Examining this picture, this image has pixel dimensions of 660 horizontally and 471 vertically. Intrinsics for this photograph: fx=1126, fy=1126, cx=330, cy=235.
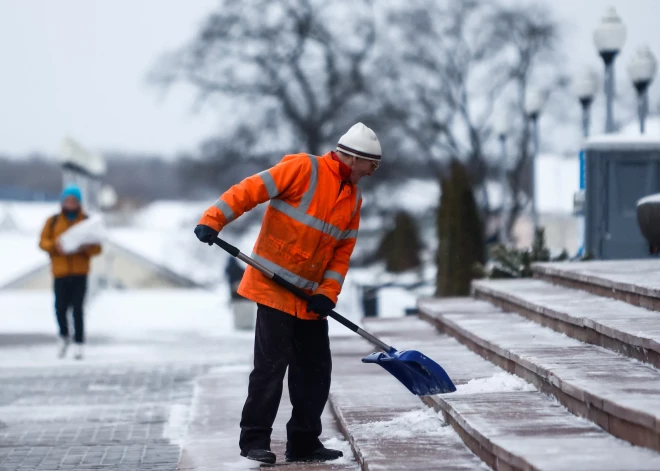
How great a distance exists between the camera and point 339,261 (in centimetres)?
584

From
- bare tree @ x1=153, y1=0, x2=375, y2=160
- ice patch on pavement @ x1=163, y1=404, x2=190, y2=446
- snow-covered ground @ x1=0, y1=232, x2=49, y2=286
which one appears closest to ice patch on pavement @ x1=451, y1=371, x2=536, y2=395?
ice patch on pavement @ x1=163, y1=404, x2=190, y2=446

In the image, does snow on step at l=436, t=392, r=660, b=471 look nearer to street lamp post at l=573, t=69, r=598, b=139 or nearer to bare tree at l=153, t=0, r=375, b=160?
street lamp post at l=573, t=69, r=598, b=139

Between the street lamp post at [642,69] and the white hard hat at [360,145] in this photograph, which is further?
the street lamp post at [642,69]

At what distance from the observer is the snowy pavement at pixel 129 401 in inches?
251

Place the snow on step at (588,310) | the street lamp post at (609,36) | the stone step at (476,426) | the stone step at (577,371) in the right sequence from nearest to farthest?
the stone step at (476,426) < the stone step at (577,371) < the snow on step at (588,310) < the street lamp post at (609,36)

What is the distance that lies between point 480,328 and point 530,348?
133cm

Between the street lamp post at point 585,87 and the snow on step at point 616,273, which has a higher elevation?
the street lamp post at point 585,87

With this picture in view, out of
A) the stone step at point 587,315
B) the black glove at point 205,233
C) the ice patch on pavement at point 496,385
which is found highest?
the black glove at point 205,233

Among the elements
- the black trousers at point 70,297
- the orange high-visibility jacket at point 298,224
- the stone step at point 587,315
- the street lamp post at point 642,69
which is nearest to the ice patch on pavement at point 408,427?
the orange high-visibility jacket at point 298,224

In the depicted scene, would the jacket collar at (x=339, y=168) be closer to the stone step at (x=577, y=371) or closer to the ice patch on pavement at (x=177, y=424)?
the stone step at (x=577, y=371)

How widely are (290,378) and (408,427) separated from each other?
2.31ft

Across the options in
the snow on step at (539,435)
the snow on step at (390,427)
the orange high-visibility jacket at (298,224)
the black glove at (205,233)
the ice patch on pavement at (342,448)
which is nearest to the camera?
the snow on step at (539,435)

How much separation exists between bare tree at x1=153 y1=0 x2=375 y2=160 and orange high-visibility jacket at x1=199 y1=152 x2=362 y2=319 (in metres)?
30.5

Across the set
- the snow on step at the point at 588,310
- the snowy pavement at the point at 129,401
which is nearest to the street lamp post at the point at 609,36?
the snow on step at the point at 588,310
